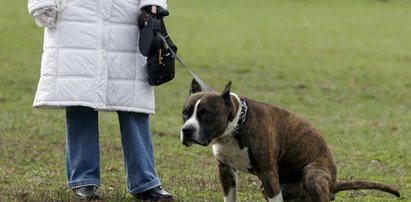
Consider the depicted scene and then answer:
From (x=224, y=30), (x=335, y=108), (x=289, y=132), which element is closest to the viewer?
(x=289, y=132)

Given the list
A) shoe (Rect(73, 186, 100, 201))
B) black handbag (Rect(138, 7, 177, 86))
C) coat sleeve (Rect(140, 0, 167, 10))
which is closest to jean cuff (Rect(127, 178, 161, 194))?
shoe (Rect(73, 186, 100, 201))

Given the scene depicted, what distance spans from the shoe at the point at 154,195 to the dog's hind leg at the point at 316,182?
47.9 inches

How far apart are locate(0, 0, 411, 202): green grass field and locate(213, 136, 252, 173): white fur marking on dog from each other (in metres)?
1.11

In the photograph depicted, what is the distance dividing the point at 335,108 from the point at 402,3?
32811 millimetres

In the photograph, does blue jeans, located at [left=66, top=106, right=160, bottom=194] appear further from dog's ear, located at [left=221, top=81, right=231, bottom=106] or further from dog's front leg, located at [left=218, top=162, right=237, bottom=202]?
dog's ear, located at [left=221, top=81, right=231, bottom=106]

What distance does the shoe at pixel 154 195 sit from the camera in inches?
298

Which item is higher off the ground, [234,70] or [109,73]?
[109,73]

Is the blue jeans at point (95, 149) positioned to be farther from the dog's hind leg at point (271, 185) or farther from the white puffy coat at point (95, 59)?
the dog's hind leg at point (271, 185)

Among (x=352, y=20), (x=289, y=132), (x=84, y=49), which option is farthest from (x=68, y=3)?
(x=352, y=20)

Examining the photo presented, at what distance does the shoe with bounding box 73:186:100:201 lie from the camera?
735 cm

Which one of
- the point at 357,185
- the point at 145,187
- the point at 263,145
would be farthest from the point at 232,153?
the point at 357,185

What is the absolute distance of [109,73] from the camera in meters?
7.24

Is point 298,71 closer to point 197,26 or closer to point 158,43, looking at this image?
point 197,26

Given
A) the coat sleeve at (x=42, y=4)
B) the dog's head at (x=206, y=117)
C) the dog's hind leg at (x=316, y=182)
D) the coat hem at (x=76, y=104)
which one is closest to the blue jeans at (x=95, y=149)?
the coat hem at (x=76, y=104)
